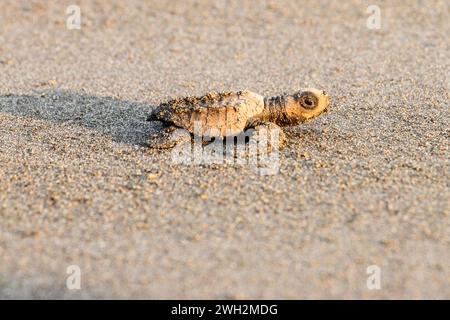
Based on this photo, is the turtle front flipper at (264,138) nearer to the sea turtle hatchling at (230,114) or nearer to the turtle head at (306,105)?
the sea turtle hatchling at (230,114)

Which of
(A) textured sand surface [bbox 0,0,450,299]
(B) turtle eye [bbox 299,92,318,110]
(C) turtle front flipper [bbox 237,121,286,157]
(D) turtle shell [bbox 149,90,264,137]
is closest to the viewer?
(A) textured sand surface [bbox 0,0,450,299]

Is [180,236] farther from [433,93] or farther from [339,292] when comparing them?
[433,93]

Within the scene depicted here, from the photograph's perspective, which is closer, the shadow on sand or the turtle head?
the turtle head

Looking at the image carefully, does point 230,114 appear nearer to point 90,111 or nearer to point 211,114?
point 211,114

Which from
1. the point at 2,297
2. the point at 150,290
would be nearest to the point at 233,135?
Result: the point at 150,290

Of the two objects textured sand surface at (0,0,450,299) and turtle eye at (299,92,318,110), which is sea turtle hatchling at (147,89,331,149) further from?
textured sand surface at (0,0,450,299)

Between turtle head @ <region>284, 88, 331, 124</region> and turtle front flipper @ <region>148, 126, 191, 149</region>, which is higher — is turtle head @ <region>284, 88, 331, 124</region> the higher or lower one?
the higher one

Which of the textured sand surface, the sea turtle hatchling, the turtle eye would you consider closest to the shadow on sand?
the textured sand surface

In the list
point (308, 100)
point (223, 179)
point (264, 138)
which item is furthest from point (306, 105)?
point (223, 179)

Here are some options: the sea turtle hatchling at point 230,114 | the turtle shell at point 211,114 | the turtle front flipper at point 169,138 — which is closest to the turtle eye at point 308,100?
the sea turtle hatchling at point 230,114
